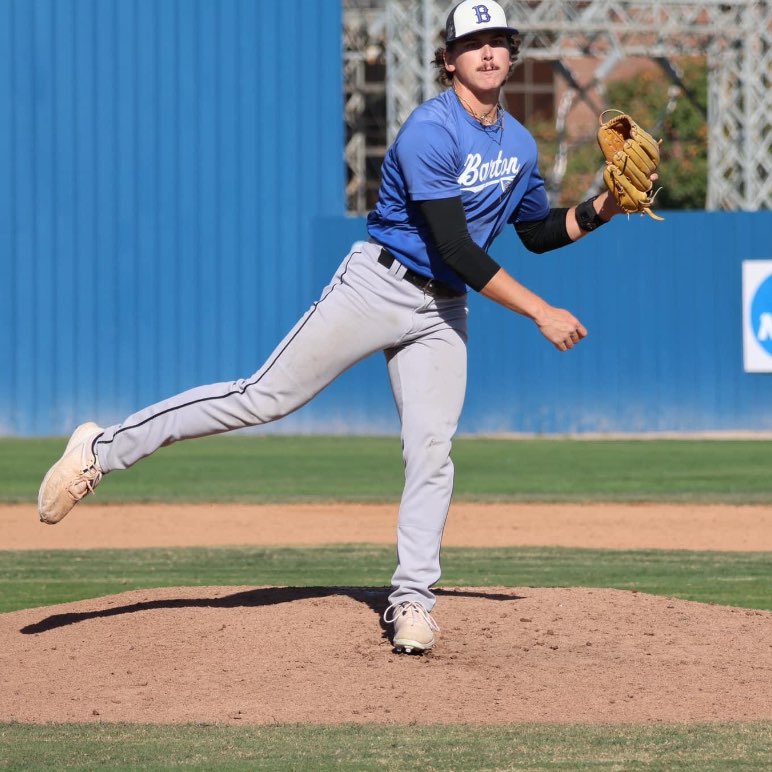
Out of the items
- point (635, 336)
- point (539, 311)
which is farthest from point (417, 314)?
point (635, 336)

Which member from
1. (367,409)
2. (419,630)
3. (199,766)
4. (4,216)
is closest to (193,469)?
(367,409)

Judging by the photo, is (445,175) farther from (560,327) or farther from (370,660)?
(370,660)

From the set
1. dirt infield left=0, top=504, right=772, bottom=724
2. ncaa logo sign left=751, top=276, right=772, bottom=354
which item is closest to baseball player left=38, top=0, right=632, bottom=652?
dirt infield left=0, top=504, right=772, bottom=724

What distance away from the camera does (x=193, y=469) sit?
522 inches

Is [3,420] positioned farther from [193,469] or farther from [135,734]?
[135,734]

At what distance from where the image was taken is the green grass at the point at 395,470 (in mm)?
11281

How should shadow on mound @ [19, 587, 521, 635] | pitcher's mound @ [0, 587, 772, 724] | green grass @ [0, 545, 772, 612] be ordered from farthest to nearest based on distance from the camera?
green grass @ [0, 545, 772, 612]
shadow on mound @ [19, 587, 521, 635]
pitcher's mound @ [0, 587, 772, 724]

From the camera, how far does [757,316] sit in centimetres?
1571

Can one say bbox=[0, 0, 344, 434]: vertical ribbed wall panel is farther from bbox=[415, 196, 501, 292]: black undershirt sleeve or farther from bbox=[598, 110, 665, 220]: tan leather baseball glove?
bbox=[415, 196, 501, 292]: black undershirt sleeve

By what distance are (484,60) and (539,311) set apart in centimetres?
82

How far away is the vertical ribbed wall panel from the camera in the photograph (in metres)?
16.4

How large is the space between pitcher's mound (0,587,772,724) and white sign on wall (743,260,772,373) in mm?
10424

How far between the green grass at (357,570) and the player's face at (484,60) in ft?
9.32

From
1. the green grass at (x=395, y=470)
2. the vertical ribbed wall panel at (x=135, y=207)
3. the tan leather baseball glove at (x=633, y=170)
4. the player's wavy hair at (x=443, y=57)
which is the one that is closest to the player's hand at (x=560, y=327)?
the tan leather baseball glove at (x=633, y=170)
